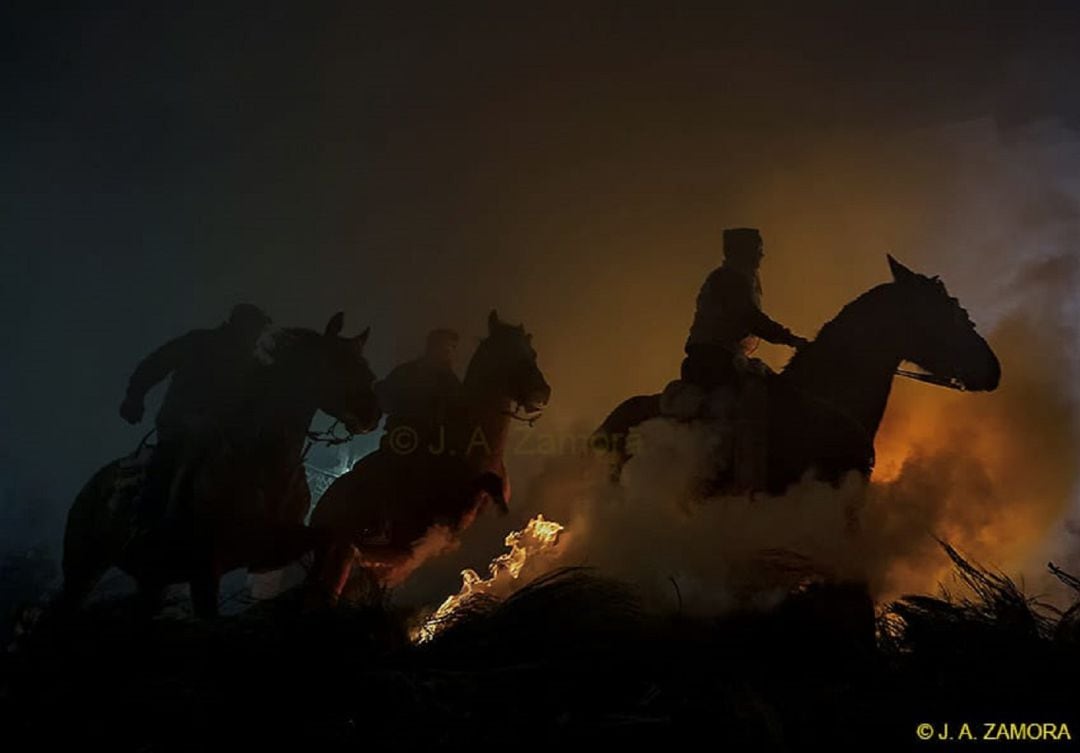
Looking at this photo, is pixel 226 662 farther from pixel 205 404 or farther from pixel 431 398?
pixel 431 398

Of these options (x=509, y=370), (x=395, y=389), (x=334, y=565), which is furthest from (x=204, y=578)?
(x=509, y=370)

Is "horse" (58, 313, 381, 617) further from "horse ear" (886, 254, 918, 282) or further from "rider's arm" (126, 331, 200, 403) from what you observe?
"horse ear" (886, 254, 918, 282)

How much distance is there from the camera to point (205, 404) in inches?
294

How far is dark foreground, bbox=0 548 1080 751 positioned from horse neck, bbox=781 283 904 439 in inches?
71.5

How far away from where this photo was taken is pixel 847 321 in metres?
7.21

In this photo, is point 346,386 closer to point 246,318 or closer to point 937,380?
point 246,318

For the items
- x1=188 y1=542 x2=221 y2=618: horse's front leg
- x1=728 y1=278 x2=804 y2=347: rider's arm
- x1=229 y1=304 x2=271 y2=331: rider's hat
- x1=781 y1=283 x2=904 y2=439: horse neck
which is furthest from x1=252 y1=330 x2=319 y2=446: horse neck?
x1=781 y1=283 x2=904 y2=439: horse neck

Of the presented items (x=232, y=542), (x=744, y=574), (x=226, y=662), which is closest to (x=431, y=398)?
(x=232, y=542)

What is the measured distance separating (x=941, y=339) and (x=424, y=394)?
15.4 feet

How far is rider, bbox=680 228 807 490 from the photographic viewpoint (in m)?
6.81

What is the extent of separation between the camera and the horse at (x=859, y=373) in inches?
264

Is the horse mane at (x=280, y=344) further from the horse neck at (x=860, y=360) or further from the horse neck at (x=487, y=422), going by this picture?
the horse neck at (x=860, y=360)

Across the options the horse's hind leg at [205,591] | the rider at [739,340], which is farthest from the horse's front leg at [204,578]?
the rider at [739,340]

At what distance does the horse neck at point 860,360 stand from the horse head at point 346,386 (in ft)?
11.6
